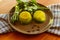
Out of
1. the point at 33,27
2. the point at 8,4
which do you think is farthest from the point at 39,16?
the point at 8,4

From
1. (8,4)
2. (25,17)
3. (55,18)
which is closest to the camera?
(25,17)

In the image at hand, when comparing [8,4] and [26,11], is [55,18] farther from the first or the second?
[8,4]

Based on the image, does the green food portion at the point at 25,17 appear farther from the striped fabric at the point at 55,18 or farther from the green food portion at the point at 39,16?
the striped fabric at the point at 55,18

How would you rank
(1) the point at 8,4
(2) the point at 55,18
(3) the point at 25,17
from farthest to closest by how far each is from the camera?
1. (1) the point at 8,4
2. (2) the point at 55,18
3. (3) the point at 25,17

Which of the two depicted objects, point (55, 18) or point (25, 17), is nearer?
point (25, 17)

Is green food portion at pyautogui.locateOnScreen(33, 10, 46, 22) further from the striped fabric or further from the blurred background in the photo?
the blurred background

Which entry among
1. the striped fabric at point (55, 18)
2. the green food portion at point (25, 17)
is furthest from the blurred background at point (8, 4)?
the green food portion at point (25, 17)

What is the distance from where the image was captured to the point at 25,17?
81 cm

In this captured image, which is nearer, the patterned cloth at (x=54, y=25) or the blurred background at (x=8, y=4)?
the patterned cloth at (x=54, y=25)

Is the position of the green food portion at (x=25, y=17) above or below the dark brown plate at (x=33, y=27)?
above

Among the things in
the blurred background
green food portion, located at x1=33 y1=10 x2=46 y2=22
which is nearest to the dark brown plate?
green food portion, located at x1=33 y1=10 x2=46 y2=22

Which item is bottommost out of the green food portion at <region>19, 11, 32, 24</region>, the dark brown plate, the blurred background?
the dark brown plate

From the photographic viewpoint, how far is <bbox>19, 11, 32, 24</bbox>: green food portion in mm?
811

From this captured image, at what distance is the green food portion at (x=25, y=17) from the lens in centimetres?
81
